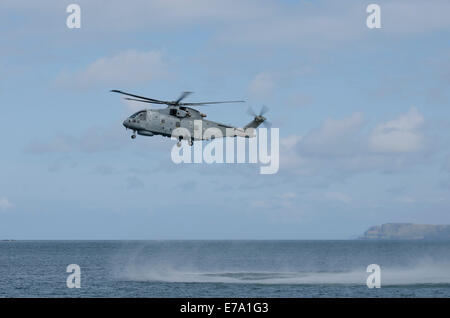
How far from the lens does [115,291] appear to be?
76125 mm

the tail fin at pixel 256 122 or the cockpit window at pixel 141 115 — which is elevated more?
the tail fin at pixel 256 122

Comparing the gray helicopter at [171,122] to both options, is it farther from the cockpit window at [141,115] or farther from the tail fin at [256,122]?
the tail fin at [256,122]

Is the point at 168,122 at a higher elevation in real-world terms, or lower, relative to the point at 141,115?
lower

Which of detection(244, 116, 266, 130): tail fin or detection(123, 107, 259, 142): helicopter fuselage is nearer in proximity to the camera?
detection(123, 107, 259, 142): helicopter fuselage

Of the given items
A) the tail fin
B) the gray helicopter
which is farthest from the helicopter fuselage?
the tail fin

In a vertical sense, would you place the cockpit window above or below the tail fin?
below

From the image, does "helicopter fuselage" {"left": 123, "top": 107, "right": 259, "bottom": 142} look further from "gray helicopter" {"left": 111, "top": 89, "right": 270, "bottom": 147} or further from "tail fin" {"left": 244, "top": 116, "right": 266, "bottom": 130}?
"tail fin" {"left": 244, "top": 116, "right": 266, "bottom": 130}

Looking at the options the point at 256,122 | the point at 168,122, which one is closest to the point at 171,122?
the point at 168,122

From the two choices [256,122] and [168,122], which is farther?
[256,122]

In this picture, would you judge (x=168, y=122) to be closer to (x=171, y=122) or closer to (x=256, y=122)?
(x=171, y=122)

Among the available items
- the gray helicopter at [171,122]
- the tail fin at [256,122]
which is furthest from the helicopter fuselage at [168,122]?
the tail fin at [256,122]
